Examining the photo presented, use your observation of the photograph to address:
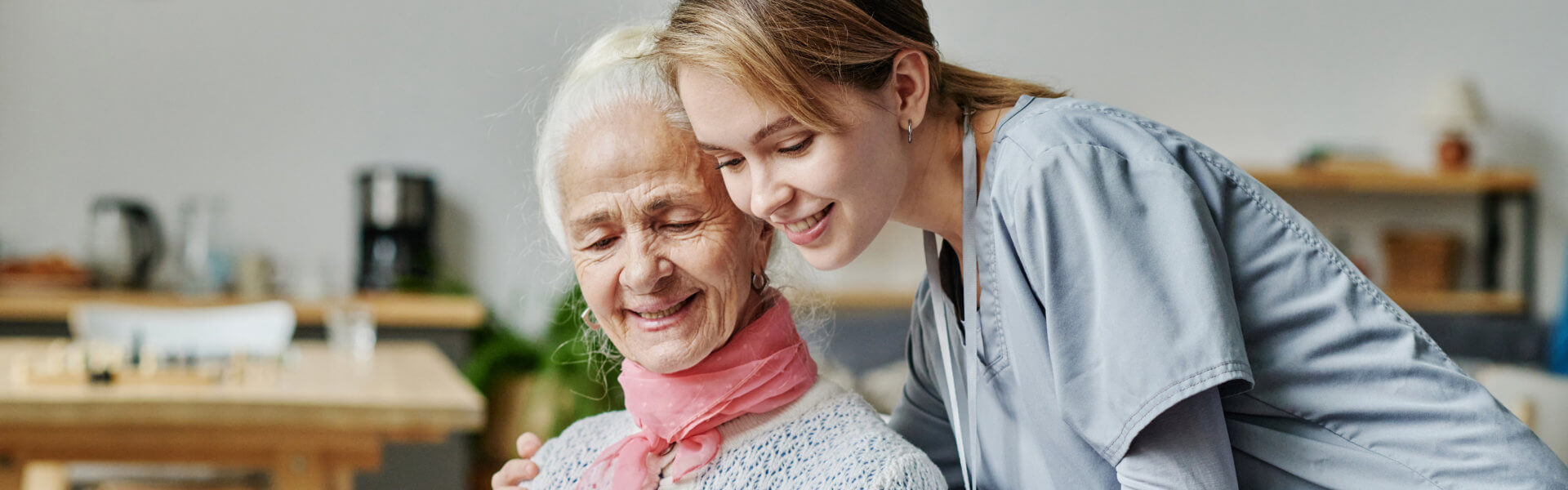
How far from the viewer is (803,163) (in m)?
1.17

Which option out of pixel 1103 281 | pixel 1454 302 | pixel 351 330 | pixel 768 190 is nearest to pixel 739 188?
pixel 768 190

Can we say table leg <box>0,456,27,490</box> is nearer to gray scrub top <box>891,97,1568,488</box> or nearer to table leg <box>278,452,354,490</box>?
table leg <box>278,452,354,490</box>

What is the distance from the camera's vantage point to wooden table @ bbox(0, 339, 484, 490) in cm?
227

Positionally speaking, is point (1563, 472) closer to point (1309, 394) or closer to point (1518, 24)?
point (1309, 394)

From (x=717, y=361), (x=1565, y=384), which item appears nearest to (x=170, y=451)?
(x=717, y=361)

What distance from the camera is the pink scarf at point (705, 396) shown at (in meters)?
1.25

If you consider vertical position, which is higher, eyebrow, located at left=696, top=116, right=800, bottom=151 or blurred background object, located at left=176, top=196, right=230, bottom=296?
eyebrow, located at left=696, top=116, right=800, bottom=151

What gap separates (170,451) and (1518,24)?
5793mm

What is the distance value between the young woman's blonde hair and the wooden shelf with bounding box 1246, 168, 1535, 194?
4.33m

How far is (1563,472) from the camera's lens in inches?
44.9

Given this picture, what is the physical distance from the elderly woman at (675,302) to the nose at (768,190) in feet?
0.32

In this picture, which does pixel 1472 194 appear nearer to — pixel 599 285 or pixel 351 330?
pixel 351 330

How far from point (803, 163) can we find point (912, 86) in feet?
0.62

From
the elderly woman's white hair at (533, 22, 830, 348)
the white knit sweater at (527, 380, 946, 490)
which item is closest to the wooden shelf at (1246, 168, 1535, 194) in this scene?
the elderly woman's white hair at (533, 22, 830, 348)
